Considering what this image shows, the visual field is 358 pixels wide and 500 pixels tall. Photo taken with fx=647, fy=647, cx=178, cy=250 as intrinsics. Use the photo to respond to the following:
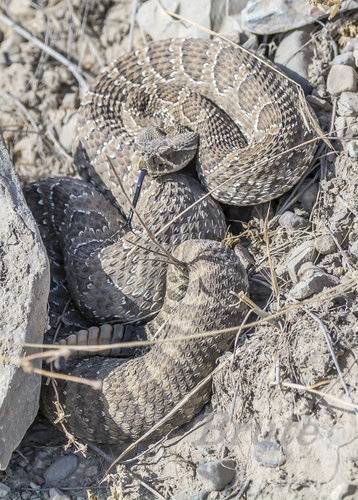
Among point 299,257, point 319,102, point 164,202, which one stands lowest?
point 299,257

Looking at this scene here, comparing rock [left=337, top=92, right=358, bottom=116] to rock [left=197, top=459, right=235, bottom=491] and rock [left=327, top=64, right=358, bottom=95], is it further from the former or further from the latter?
rock [left=197, top=459, right=235, bottom=491]

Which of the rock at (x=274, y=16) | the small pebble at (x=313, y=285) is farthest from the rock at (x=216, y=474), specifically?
the rock at (x=274, y=16)

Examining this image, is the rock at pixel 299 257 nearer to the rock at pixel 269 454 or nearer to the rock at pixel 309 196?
the rock at pixel 309 196

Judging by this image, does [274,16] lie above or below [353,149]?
above

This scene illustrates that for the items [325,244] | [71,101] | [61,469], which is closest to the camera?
[61,469]

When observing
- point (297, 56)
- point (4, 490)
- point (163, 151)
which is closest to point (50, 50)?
point (163, 151)

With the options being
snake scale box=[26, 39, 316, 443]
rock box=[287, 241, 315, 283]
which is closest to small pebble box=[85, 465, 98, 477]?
snake scale box=[26, 39, 316, 443]

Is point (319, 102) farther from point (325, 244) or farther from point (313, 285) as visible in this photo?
point (313, 285)
